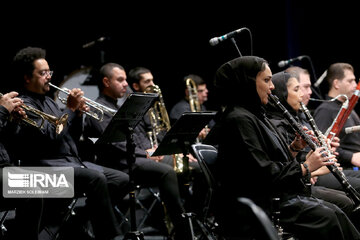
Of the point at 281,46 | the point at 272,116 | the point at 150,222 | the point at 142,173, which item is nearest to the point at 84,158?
the point at 142,173

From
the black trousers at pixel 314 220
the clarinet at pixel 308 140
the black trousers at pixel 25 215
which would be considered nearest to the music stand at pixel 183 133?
the clarinet at pixel 308 140

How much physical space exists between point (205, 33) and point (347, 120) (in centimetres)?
297

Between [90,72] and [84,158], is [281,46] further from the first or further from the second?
[84,158]

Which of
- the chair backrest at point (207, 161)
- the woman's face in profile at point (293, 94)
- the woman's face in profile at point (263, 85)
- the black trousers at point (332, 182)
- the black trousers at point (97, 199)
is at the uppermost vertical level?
the woman's face in profile at point (263, 85)

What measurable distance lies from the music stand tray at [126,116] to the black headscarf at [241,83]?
0.90 meters

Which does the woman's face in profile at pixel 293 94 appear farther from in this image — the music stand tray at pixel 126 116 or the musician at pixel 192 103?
the musician at pixel 192 103

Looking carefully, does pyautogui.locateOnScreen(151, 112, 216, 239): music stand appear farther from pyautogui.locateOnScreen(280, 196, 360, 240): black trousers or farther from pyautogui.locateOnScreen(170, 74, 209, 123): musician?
pyautogui.locateOnScreen(170, 74, 209, 123): musician

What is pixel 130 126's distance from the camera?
399cm

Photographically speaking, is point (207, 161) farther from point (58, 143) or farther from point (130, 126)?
point (58, 143)

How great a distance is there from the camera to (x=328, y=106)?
505cm

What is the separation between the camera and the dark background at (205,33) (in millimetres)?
6961

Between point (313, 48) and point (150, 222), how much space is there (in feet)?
11.5

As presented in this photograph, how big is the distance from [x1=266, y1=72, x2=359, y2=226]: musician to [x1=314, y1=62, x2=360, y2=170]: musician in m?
0.63

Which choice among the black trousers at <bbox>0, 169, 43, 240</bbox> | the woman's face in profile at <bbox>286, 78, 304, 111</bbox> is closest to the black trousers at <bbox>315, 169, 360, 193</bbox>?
the woman's face in profile at <bbox>286, 78, 304, 111</bbox>
